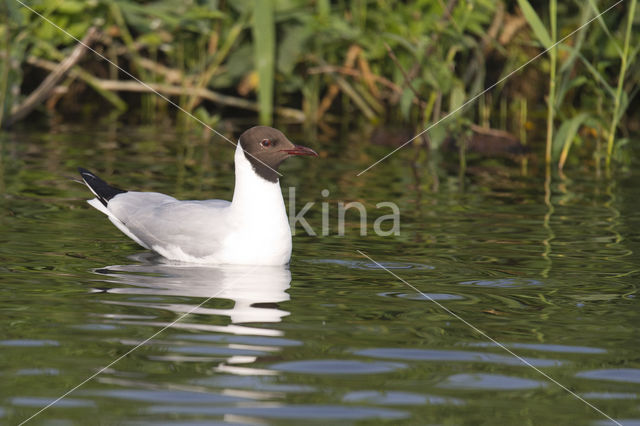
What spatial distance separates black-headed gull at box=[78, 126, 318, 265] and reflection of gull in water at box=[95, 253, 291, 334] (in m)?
0.08

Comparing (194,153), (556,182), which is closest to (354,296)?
(556,182)

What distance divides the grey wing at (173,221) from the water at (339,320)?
127 millimetres

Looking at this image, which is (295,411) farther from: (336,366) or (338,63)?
(338,63)

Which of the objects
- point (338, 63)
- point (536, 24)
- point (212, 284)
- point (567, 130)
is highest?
point (338, 63)

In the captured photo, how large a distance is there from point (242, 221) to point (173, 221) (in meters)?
0.49

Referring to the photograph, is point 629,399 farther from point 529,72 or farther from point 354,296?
point 529,72

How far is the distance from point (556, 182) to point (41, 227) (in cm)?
457

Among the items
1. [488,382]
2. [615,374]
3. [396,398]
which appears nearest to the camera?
[396,398]

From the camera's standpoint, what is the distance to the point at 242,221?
583cm

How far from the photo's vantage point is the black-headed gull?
581cm

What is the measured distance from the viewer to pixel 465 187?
9047 millimetres
